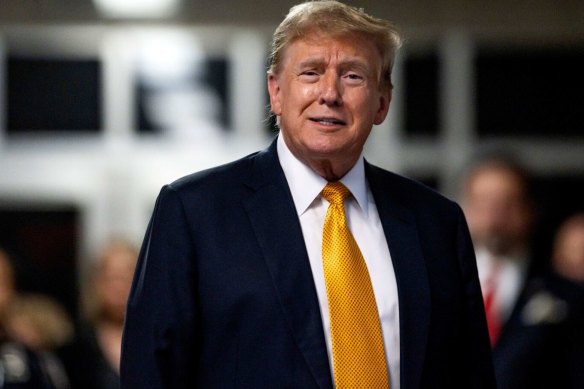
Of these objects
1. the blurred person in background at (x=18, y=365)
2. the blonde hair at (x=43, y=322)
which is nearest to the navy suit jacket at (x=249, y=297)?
the blurred person in background at (x=18, y=365)

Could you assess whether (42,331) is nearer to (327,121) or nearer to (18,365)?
(18,365)

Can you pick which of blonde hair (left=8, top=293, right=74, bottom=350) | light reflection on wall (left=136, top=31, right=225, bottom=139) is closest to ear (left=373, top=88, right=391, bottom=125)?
blonde hair (left=8, top=293, right=74, bottom=350)

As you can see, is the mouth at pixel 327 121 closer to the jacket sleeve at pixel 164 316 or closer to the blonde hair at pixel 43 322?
the jacket sleeve at pixel 164 316

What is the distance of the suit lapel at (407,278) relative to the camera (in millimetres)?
3418

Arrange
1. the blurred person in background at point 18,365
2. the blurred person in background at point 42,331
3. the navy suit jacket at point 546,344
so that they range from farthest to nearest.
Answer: the blurred person in background at point 42,331, the blurred person in background at point 18,365, the navy suit jacket at point 546,344

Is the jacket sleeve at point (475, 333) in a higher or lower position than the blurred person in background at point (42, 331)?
higher

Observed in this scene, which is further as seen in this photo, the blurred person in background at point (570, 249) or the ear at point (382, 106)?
the blurred person in background at point (570, 249)

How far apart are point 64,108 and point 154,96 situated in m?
0.62

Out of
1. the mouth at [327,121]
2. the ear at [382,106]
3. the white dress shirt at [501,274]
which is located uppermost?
the ear at [382,106]

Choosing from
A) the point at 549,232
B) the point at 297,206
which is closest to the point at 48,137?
the point at 549,232

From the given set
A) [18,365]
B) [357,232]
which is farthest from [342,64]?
[18,365]

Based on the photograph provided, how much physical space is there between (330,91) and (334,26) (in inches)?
6.3

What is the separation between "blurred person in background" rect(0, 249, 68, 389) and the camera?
563 centimetres

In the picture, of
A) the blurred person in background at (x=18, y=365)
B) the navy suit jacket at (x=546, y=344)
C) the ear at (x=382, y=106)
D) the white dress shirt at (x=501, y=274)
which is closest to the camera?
the ear at (x=382, y=106)
